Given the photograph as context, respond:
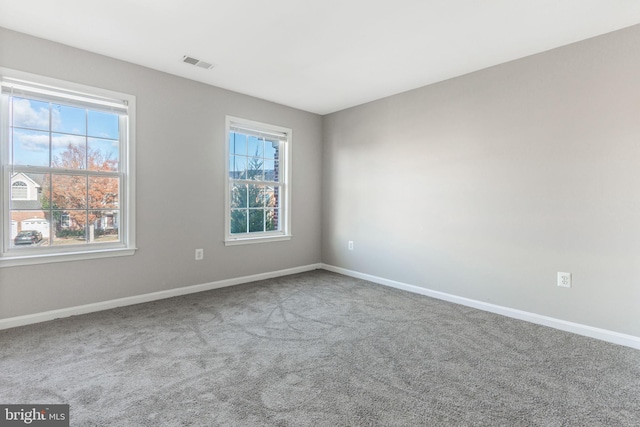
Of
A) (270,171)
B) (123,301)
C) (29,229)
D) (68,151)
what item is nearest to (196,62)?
(68,151)

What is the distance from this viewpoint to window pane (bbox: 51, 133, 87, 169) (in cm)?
284

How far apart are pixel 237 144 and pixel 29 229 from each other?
2.28 m

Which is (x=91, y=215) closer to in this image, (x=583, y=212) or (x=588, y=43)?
(x=583, y=212)

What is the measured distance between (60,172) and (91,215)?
47cm

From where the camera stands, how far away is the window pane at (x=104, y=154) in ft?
9.98

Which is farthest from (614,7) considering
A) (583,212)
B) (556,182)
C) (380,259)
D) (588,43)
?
(380,259)

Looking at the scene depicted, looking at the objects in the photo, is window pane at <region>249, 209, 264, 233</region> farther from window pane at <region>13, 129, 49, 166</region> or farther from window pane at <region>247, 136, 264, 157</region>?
window pane at <region>13, 129, 49, 166</region>

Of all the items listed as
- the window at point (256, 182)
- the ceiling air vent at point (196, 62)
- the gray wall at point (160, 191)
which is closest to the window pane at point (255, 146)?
the window at point (256, 182)

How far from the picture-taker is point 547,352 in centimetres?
229

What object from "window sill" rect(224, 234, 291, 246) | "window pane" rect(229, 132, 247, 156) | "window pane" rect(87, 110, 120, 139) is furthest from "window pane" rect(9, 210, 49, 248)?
"window pane" rect(229, 132, 247, 156)

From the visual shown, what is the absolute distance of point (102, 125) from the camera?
310 centimetres

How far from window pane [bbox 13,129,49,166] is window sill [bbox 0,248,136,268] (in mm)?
818

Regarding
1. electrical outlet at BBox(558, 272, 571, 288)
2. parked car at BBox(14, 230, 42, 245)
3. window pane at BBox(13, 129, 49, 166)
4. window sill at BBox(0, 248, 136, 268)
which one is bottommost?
electrical outlet at BBox(558, 272, 571, 288)

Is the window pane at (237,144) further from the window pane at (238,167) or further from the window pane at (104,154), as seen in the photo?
the window pane at (104,154)
